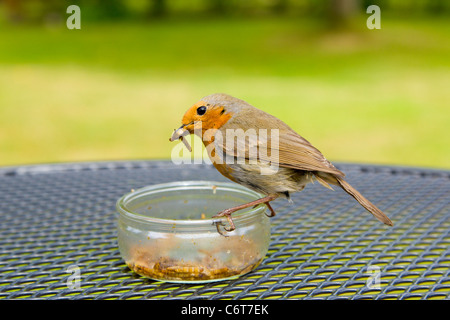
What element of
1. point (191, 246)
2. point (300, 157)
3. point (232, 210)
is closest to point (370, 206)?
point (300, 157)

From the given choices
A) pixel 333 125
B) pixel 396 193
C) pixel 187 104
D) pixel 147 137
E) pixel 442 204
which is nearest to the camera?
pixel 442 204

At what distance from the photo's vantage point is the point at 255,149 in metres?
1.84

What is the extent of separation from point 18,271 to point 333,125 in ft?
21.6

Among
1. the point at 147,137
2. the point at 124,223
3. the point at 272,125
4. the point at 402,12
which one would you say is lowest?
the point at 147,137

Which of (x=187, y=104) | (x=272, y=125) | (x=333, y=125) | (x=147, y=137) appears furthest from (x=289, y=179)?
(x=187, y=104)

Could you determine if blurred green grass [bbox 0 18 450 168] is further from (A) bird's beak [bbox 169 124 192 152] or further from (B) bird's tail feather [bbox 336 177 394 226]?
(A) bird's beak [bbox 169 124 192 152]

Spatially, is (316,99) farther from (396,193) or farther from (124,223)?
(124,223)

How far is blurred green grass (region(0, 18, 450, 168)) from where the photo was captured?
7.14m

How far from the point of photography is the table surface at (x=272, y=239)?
158 cm

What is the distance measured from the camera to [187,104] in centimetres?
929

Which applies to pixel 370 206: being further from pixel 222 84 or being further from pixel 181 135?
pixel 222 84

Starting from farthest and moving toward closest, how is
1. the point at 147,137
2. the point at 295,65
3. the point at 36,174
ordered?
the point at 295,65 < the point at 147,137 < the point at 36,174

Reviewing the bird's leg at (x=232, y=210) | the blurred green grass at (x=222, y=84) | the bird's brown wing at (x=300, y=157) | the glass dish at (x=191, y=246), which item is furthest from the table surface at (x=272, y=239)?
the blurred green grass at (x=222, y=84)

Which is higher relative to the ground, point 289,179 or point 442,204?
point 289,179
